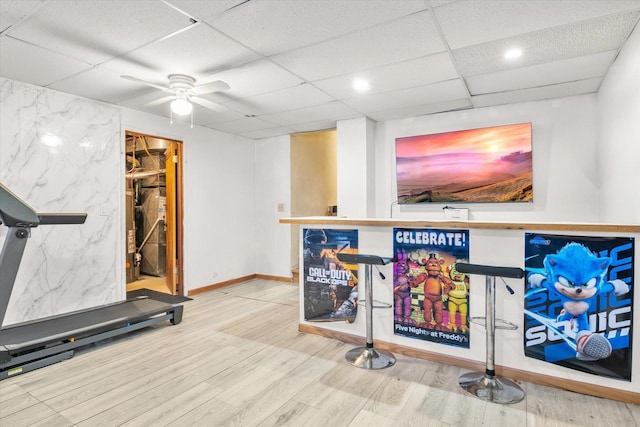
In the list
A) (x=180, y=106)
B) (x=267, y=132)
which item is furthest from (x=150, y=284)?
(x=180, y=106)

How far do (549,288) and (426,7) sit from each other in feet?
6.79

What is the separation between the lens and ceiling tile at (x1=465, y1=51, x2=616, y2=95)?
2984 millimetres

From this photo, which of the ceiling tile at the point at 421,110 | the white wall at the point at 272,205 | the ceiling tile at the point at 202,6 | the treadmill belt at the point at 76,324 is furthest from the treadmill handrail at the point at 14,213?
the white wall at the point at 272,205

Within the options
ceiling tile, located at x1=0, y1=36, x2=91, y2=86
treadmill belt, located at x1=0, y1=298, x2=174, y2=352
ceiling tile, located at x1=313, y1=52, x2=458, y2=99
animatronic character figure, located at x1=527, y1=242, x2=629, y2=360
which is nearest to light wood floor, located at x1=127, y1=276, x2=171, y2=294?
treadmill belt, located at x1=0, y1=298, x2=174, y2=352

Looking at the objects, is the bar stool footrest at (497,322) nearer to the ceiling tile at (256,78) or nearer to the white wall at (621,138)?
the white wall at (621,138)

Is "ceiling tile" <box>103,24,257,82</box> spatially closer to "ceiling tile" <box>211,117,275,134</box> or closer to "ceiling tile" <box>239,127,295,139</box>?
"ceiling tile" <box>211,117,275,134</box>

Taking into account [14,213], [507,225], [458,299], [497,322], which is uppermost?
[14,213]

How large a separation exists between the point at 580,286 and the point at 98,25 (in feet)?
12.2

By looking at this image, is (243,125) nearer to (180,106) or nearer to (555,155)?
(180,106)

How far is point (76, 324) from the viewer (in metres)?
3.10

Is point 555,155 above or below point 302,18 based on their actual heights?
below

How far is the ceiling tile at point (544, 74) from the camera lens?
298 centimetres

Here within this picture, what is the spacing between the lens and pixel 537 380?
2410 millimetres

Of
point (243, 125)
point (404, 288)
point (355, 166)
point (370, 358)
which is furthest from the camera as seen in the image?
point (243, 125)
